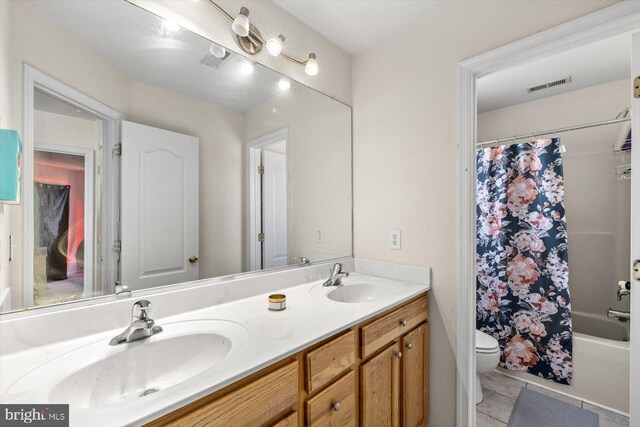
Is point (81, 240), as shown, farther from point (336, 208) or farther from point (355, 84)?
point (355, 84)

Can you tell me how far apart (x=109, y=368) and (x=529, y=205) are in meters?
2.74

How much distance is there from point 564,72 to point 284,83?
2.18m

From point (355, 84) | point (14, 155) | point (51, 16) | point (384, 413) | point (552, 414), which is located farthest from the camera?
point (355, 84)

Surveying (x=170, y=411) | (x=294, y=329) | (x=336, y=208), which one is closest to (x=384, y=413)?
(x=294, y=329)

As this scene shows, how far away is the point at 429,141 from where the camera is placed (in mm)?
1546

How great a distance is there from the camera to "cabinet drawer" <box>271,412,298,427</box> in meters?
0.79

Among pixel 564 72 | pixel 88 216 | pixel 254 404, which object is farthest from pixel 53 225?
pixel 564 72

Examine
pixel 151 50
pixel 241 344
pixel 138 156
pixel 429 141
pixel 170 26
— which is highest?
pixel 170 26

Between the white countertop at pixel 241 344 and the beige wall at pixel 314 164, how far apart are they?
385 mm

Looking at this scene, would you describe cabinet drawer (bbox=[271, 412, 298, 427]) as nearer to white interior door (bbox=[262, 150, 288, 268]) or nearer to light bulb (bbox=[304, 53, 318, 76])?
white interior door (bbox=[262, 150, 288, 268])

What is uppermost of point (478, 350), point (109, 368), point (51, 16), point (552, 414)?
→ point (51, 16)

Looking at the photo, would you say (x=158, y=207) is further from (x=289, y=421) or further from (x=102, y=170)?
Answer: (x=289, y=421)

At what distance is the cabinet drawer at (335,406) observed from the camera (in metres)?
0.89

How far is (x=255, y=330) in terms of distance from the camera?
3.06 feet
